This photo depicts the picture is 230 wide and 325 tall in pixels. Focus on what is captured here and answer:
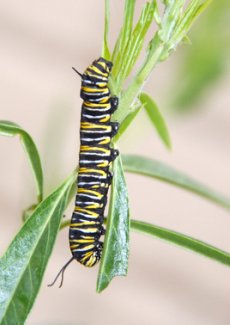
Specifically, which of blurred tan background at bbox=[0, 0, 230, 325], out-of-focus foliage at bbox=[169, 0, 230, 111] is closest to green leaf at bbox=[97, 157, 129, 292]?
out-of-focus foliage at bbox=[169, 0, 230, 111]

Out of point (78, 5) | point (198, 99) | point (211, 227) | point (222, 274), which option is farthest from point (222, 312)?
point (198, 99)

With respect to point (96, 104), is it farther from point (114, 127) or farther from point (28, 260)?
point (28, 260)

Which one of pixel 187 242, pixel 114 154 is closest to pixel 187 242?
pixel 187 242

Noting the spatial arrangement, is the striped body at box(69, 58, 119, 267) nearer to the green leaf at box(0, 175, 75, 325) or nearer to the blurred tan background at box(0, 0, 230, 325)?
the green leaf at box(0, 175, 75, 325)

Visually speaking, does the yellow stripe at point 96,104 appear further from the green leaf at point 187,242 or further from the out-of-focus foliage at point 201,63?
the out-of-focus foliage at point 201,63

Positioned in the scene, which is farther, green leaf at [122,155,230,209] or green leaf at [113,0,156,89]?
green leaf at [122,155,230,209]
